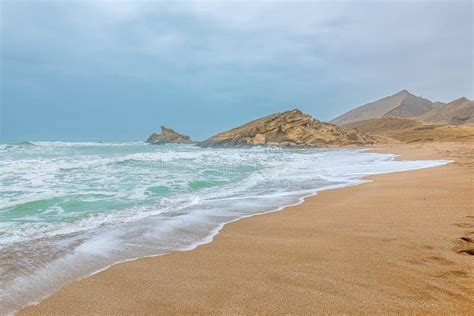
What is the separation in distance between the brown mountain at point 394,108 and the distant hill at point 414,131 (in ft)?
238

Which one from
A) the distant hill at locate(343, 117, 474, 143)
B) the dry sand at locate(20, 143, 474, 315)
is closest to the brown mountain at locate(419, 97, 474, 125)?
the distant hill at locate(343, 117, 474, 143)

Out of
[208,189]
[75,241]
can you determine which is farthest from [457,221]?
[208,189]

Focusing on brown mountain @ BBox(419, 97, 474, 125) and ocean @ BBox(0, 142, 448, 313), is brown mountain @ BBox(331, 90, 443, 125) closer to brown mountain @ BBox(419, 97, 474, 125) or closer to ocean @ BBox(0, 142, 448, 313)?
brown mountain @ BBox(419, 97, 474, 125)

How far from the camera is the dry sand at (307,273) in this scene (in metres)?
2.68

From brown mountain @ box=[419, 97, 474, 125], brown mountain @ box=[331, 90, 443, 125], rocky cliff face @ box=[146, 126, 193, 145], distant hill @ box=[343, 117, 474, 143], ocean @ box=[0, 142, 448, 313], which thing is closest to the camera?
ocean @ box=[0, 142, 448, 313]

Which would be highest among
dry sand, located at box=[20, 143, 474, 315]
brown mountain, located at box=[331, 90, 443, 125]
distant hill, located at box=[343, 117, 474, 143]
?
brown mountain, located at box=[331, 90, 443, 125]

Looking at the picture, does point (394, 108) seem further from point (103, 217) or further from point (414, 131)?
point (103, 217)

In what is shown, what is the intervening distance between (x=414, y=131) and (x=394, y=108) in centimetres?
10623

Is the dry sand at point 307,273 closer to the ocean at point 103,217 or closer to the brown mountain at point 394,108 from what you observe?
the ocean at point 103,217

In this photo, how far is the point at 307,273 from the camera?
3287 millimetres

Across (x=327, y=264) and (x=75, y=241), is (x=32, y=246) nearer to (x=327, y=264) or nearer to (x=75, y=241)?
(x=75, y=241)

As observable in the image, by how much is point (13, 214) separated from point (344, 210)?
255 inches

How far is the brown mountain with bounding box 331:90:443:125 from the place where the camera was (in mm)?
151625

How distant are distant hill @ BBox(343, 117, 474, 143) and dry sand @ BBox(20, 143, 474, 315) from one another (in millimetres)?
41010
